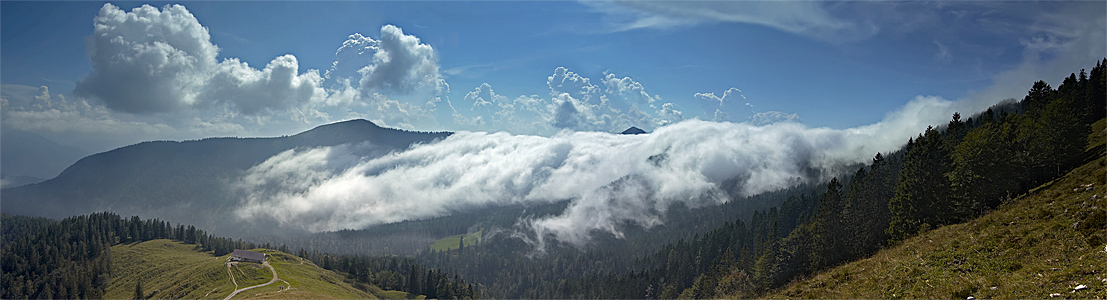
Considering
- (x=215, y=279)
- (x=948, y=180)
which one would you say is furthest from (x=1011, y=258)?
(x=215, y=279)

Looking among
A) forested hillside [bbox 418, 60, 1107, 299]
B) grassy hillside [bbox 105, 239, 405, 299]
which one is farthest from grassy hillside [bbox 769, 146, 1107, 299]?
grassy hillside [bbox 105, 239, 405, 299]

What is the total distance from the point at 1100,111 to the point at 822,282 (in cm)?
7144

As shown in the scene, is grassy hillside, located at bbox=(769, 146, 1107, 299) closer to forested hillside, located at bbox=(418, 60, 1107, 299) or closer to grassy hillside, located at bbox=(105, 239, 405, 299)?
forested hillside, located at bbox=(418, 60, 1107, 299)

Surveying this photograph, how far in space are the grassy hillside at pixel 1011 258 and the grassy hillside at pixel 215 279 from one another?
109 meters

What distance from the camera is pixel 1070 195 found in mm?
37062

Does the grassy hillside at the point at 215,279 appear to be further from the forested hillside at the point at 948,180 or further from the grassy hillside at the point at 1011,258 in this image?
the grassy hillside at the point at 1011,258

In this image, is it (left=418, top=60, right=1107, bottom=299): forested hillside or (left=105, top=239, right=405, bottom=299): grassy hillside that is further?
(left=105, top=239, right=405, bottom=299): grassy hillside

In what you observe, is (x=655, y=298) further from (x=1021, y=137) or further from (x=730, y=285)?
(x=1021, y=137)

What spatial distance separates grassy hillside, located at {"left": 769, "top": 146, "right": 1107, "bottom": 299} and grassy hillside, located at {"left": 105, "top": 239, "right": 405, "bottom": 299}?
357 feet

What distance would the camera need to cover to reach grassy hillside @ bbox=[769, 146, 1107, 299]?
21.8m

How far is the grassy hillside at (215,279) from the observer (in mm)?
122562

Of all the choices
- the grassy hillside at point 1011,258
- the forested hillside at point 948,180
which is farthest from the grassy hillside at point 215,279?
the grassy hillside at point 1011,258

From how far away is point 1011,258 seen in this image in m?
28.0

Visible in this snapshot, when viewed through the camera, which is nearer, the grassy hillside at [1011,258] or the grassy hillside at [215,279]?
the grassy hillside at [1011,258]
